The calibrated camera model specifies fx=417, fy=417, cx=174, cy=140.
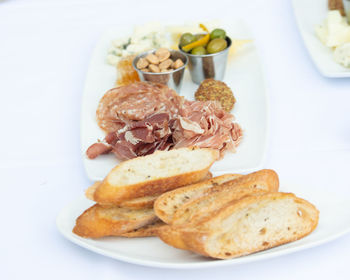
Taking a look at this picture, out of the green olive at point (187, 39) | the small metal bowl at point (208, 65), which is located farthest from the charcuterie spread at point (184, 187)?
the green olive at point (187, 39)

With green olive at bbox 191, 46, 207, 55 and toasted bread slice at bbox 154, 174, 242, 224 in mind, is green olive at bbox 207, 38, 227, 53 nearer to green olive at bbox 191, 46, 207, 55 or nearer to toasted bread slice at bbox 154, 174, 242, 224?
green olive at bbox 191, 46, 207, 55

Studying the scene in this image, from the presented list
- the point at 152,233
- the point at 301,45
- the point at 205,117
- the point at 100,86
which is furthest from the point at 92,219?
the point at 301,45

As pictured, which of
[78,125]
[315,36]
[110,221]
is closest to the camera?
[110,221]

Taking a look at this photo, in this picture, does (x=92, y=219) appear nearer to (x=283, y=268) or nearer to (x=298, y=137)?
(x=283, y=268)

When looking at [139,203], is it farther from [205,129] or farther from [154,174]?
[205,129]

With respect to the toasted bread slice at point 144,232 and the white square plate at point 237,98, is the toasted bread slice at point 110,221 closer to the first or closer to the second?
the toasted bread slice at point 144,232

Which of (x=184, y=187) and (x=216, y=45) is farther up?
(x=216, y=45)

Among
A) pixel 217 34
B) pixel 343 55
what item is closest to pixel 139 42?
pixel 217 34
